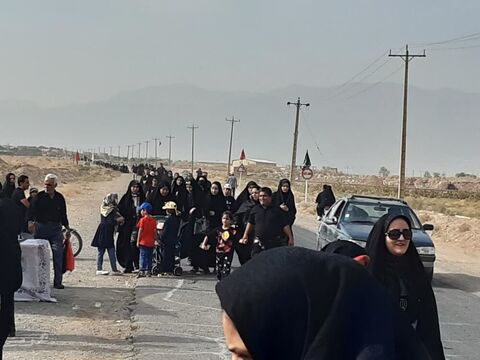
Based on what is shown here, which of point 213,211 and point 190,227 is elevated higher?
point 213,211

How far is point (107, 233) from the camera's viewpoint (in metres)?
13.5

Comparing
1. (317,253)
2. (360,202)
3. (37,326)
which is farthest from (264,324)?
(360,202)

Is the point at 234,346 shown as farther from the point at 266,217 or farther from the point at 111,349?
the point at 266,217

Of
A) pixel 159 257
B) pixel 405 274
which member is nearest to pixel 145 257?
pixel 159 257

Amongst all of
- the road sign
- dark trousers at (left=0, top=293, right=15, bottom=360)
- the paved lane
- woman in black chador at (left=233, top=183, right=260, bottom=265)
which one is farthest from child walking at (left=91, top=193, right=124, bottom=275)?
the road sign

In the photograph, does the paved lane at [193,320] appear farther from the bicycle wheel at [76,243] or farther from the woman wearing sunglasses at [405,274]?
the woman wearing sunglasses at [405,274]

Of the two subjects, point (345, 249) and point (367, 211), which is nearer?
point (345, 249)

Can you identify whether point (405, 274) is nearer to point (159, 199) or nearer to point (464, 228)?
point (159, 199)

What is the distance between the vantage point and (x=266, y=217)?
12.5 meters

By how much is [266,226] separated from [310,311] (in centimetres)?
1037

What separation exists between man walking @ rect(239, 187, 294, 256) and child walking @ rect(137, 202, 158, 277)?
1.71 m

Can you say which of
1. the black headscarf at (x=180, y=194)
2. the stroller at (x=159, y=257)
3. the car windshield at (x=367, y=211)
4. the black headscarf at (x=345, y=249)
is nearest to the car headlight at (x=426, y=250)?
the car windshield at (x=367, y=211)

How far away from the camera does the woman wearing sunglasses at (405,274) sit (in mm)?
4301

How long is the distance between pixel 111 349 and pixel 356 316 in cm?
638
